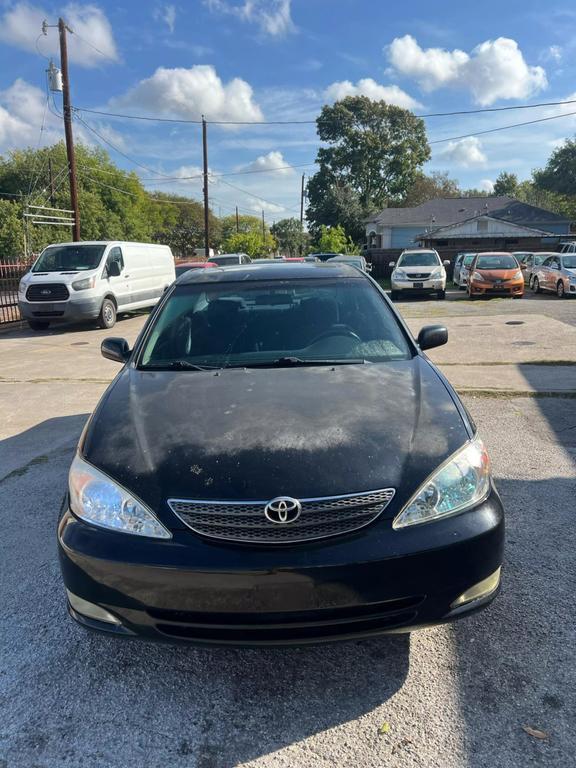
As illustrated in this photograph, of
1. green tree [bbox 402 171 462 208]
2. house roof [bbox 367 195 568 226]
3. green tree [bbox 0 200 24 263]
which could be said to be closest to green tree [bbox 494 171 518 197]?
green tree [bbox 402 171 462 208]

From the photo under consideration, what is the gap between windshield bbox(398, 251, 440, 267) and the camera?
2066 cm

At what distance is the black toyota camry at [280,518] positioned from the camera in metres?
1.99

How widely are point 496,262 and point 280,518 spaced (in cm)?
2036

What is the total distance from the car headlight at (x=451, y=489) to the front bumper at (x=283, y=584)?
0.15ft

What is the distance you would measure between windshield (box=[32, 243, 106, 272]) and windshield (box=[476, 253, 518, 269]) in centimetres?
1316

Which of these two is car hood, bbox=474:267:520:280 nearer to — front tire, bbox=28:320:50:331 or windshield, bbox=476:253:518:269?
windshield, bbox=476:253:518:269

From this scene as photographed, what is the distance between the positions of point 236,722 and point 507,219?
156 ft

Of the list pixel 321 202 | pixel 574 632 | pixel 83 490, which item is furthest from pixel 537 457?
pixel 321 202

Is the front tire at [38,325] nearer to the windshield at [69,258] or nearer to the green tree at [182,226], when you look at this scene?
the windshield at [69,258]

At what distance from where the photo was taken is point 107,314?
1423 centimetres

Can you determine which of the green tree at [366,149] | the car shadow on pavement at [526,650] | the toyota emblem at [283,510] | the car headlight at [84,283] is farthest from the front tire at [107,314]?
the green tree at [366,149]

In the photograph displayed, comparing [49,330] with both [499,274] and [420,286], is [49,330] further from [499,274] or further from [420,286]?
[499,274]

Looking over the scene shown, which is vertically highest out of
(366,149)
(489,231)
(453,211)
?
(366,149)

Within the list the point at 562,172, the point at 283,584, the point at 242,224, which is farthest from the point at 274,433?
the point at 242,224
